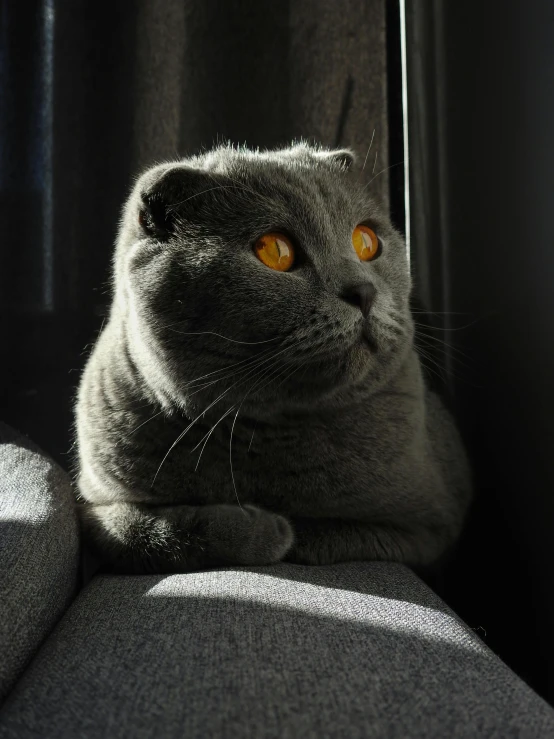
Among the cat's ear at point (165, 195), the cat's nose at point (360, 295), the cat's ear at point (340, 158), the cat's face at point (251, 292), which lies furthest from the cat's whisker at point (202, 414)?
the cat's ear at point (340, 158)

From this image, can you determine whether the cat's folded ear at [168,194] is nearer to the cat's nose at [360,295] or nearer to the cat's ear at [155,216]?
the cat's ear at [155,216]

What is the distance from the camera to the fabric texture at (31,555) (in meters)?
0.80

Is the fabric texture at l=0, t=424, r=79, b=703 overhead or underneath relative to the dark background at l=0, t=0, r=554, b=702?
underneath

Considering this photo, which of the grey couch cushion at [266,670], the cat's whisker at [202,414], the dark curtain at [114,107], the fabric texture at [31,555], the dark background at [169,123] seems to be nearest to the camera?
the grey couch cushion at [266,670]

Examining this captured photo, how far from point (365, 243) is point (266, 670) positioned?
734 mm

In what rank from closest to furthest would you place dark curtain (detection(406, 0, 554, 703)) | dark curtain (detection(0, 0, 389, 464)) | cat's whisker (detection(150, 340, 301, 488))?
1. cat's whisker (detection(150, 340, 301, 488))
2. dark curtain (detection(406, 0, 554, 703))
3. dark curtain (detection(0, 0, 389, 464))

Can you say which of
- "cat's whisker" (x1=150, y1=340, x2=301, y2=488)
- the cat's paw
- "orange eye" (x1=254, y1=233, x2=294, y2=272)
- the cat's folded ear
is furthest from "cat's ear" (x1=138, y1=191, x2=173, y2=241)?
the cat's paw

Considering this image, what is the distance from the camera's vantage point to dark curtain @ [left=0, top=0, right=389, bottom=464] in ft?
5.79

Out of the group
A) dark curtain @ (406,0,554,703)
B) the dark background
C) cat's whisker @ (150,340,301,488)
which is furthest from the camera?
the dark background

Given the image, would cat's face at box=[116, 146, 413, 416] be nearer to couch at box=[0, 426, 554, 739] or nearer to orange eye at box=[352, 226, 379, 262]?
orange eye at box=[352, 226, 379, 262]

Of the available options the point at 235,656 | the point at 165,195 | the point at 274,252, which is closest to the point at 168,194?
the point at 165,195

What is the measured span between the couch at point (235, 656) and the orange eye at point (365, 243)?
510 millimetres

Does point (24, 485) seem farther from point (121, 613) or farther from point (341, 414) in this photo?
point (341, 414)

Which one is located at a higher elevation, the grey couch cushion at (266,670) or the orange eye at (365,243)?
the orange eye at (365,243)
